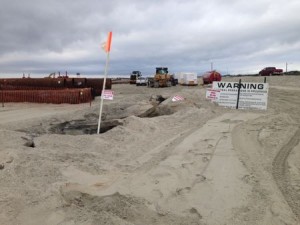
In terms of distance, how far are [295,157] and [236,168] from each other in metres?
1.89

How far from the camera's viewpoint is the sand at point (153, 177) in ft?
18.9

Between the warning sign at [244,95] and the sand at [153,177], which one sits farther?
the warning sign at [244,95]

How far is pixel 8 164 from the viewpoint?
24.9 feet

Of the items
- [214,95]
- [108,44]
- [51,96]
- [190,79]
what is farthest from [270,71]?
[108,44]

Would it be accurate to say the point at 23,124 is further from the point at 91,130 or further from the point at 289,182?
the point at 289,182

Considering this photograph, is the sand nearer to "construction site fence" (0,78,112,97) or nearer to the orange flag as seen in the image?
the orange flag

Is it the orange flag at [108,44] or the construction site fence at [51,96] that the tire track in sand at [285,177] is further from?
the construction site fence at [51,96]

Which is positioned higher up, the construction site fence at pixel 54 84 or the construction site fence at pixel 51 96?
the construction site fence at pixel 54 84

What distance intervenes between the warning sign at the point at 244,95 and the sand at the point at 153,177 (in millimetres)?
6683

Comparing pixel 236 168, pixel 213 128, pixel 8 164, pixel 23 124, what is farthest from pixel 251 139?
pixel 23 124

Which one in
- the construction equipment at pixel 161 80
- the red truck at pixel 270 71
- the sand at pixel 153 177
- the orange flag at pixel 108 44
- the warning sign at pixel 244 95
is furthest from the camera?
the red truck at pixel 270 71

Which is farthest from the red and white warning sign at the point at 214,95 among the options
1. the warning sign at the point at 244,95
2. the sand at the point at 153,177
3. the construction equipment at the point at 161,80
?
the construction equipment at the point at 161,80

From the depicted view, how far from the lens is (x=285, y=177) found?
7617 millimetres

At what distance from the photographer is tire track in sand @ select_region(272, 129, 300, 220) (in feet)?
20.6
